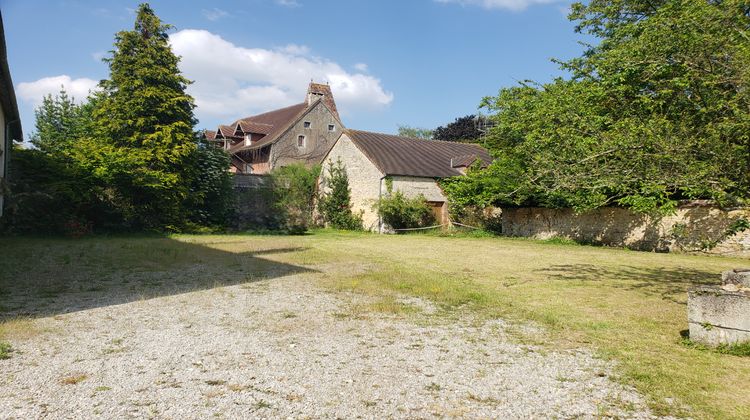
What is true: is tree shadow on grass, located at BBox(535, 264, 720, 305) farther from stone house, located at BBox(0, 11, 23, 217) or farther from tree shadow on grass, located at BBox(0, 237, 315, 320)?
stone house, located at BBox(0, 11, 23, 217)

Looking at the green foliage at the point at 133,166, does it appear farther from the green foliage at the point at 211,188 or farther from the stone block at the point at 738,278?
the stone block at the point at 738,278

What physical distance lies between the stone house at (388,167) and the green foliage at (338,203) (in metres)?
0.35

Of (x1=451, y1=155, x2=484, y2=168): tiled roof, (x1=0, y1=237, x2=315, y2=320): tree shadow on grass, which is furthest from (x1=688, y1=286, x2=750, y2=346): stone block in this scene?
(x1=451, y1=155, x2=484, y2=168): tiled roof

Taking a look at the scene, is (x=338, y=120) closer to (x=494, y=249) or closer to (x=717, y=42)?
(x=494, y=249)

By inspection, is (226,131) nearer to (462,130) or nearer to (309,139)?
(309,139)

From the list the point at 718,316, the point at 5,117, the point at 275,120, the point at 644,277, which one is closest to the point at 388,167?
the point at 5,117

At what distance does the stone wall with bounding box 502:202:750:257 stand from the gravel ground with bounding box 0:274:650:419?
1001 centimetres

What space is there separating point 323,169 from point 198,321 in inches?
1014

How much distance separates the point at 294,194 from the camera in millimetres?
29484

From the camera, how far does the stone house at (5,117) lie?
41.6 ft

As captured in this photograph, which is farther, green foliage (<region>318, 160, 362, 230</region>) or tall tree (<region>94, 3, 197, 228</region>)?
green foliage (<region>318, 160, 362, 230</region>)

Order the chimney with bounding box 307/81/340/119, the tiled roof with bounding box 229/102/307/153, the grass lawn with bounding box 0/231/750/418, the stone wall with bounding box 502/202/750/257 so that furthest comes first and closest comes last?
the chimney with bounding box 307/81/340/119
the tiled roof with bounding box 229/102/307/153
the stone wall with bounding box 502/202/750/257
the grass lawn with bounding box 0/231/750/418

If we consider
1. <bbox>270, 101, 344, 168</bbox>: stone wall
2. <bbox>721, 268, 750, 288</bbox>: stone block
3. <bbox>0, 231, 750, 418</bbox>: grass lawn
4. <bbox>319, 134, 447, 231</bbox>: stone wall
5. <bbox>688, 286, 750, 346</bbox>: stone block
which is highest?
<bbox>270, 101, 344, 168</bbox>: stone wall

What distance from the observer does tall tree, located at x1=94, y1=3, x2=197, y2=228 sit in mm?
21875
